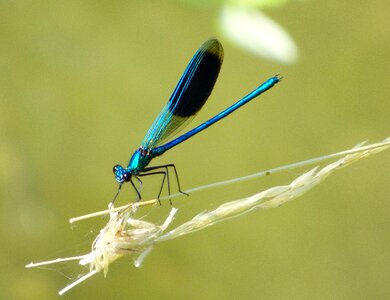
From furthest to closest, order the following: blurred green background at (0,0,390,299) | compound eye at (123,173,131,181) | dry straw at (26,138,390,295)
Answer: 1. blurred green background at (0,0,390,299)
2. compound eye at (123,173,131,181)
3. dry straw at (26,138,390,295)

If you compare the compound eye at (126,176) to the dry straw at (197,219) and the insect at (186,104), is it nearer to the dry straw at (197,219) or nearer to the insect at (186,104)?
the insect at (186,104)

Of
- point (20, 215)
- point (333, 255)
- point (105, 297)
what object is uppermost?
point (20, 215)

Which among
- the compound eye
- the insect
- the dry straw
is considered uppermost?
the insect

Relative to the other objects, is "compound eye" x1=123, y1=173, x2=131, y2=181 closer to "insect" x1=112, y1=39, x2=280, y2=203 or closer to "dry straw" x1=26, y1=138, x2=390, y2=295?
"insect" x1=112, y1=39, x2=280, y2=203

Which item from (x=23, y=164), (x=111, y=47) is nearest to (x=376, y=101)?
(x=111, y=47)

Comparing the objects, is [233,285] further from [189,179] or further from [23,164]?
[23,164]

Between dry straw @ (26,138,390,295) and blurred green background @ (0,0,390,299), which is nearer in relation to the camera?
dry straw @ (26,138,390,295)

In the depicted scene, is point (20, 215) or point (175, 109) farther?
point (20, 215)

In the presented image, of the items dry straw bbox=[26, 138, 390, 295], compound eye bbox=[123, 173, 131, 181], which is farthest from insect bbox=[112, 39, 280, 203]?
dry straw bbox=[26, 138, 390, 295]

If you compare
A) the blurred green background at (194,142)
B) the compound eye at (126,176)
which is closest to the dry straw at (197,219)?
the compound eye at (126,176)
